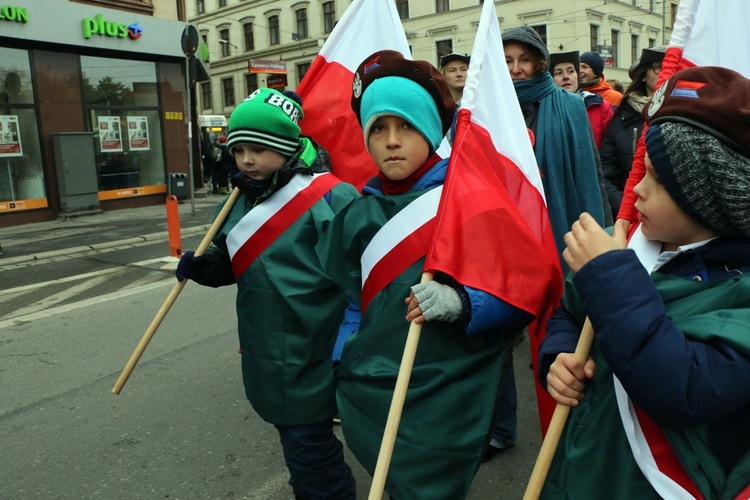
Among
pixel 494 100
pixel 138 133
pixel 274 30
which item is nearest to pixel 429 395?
pixel 494 100

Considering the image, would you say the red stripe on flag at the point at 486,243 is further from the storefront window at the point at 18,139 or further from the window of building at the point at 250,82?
the window of building at the point at 250,82

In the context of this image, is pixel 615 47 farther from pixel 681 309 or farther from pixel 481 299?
pixel 681 309

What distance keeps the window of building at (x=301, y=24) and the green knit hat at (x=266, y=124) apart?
42.4m

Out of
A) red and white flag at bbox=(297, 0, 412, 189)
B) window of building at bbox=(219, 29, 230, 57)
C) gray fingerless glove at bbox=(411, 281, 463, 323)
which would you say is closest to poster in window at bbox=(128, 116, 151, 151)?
red and white flag at bbox=(297, 0, 412, 189)

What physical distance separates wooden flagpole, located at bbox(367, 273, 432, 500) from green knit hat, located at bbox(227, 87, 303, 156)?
3.75 ft

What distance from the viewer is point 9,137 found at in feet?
39.0

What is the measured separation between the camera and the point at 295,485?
8.13 ft

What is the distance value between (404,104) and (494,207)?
40 cm

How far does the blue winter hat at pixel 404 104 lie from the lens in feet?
6.17

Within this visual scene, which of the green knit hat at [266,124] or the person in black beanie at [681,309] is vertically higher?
the green knit hat at [266,124]

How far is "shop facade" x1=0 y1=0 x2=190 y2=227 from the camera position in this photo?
1192 centimetres

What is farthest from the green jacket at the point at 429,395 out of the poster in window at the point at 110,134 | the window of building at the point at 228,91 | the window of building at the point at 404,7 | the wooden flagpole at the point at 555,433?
the window of building at the point at 228,91

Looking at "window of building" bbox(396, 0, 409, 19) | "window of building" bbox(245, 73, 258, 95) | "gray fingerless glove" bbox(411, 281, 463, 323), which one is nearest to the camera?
"gray fingerless glove" bbox(411, 281, 463, 323)

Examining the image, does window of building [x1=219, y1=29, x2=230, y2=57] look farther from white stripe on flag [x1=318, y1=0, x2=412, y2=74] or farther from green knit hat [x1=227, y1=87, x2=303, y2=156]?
green knit hat [x1=227, y1=87, x2=303, y2=156]
